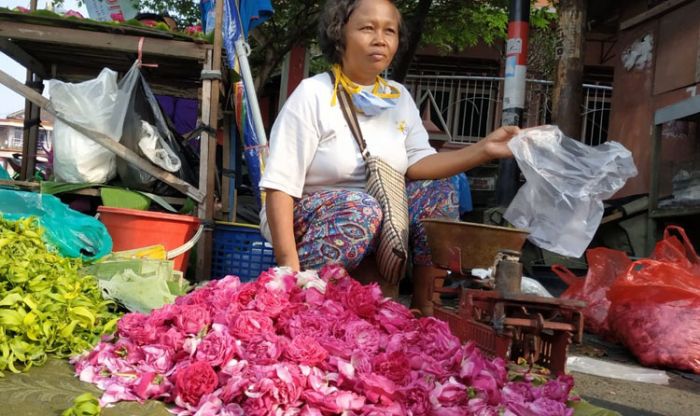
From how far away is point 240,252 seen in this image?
4.50 metres

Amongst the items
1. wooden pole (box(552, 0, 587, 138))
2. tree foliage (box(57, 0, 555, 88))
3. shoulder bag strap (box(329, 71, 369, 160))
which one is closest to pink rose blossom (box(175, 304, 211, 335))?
shoulder bag strap (box(329, 71, 369, 160))

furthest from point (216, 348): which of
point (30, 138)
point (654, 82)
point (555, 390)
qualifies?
point (654, 82)

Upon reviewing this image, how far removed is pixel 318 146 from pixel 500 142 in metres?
0.79

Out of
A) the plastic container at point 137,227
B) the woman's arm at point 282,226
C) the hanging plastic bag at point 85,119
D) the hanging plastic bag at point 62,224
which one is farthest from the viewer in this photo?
the hanging plastic bag at point 85,119

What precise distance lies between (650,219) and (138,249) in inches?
160

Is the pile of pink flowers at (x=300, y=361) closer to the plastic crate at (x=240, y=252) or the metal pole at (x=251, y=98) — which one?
the plastic crate at (x=240, y=252)

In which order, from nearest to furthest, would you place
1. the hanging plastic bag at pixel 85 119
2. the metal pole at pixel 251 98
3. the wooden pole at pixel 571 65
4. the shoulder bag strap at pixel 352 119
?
the shoulder bag strap at pixel 352 119 → the hanging plastic bag at pixel 85 119 → the metal pole at pixel 251 98 → the wooden pole at pixel 571 65

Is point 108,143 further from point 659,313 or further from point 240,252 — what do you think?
point 659,313

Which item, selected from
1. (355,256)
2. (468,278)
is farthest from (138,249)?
(468,278)

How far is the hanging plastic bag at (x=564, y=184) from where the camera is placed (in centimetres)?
278

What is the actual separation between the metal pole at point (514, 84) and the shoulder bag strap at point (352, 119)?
3757 mm

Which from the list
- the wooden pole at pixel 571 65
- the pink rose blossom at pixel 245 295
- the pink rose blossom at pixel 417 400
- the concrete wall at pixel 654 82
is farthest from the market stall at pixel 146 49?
the concrete wall at pixel 654 82

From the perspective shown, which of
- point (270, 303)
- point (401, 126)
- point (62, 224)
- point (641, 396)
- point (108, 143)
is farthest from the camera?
point (108, 143)

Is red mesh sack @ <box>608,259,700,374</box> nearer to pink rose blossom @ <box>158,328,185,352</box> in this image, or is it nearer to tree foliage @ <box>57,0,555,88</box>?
pink rose blossom @ <box>158,328,185,352</box>
